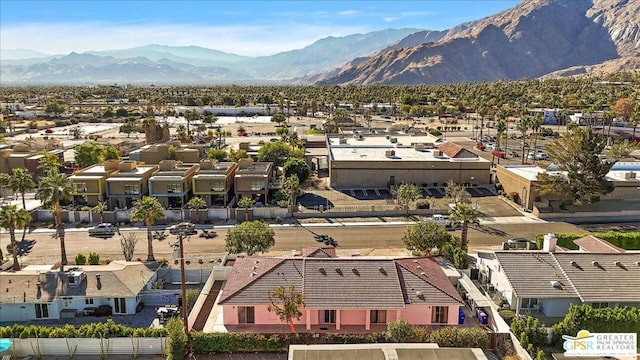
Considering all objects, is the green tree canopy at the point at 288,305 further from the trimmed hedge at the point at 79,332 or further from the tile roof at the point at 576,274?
the tile roof at the point at 576,274

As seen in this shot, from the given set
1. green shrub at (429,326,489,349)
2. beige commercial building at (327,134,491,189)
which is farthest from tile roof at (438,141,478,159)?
green shrub at (429,326,489,349)

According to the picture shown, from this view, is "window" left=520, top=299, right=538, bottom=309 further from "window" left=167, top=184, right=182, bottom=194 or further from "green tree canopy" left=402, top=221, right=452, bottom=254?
"window" left=167, top=184, right=182, bottom=194

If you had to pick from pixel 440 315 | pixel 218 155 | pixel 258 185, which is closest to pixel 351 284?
pixel 440 315

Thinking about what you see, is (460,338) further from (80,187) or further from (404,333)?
(80,187)

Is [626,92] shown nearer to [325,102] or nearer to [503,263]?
[325,102]

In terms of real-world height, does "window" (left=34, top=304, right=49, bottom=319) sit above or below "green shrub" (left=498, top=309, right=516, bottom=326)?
below

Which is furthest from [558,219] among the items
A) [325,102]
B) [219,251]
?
[325,102]
